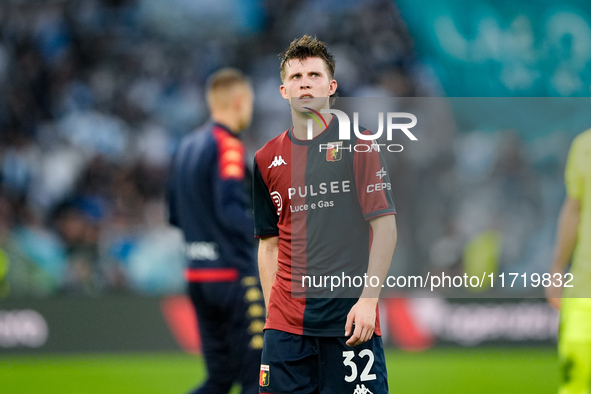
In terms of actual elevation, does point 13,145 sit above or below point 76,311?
above

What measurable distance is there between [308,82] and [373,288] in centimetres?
94

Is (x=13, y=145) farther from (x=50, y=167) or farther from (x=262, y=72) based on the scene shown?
(x=262, y=72)

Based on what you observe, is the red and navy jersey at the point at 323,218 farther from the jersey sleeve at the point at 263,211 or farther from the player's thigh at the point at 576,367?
the player's thigh at the point at 576,367

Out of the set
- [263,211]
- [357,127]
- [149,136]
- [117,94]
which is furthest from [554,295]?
[117,94]

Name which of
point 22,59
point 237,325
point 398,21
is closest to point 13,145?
point 22,59

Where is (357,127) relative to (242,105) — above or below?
below

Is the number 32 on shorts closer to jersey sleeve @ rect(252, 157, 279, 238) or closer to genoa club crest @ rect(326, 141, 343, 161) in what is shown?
jersey sleeve @ rect(252, 157, 279, 238)

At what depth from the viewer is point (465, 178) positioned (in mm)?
8906

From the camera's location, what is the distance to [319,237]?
3373 millimetres

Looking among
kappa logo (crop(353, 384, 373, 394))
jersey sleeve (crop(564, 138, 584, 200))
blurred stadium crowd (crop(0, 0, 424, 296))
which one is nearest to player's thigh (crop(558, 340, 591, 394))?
jersey sleeve (crop(564, 138, 584, 200))

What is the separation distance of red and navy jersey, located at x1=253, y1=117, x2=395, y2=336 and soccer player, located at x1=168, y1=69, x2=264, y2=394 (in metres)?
1.60

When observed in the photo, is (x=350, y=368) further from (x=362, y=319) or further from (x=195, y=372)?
(x=195, y=372)

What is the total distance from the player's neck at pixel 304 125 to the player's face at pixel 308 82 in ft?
0.25

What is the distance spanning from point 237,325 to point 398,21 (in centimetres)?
924
